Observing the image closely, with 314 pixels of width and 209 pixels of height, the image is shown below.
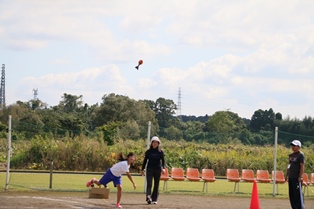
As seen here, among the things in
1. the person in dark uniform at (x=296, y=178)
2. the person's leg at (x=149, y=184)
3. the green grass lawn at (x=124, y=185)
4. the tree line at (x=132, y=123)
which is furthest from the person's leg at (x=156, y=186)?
the tree line at (x=132, y=123)

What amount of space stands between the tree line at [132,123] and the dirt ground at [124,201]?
11435 millimetres

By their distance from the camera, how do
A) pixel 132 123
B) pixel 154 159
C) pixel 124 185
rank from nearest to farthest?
pixel 154 159, pixel 124 185, pixel 132 123

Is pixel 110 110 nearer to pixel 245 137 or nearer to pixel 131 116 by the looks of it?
pixel 131 116

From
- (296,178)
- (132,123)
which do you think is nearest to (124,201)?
(296,178)

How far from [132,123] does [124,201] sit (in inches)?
1065

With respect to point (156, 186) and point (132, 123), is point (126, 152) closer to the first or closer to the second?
point (132, 123)

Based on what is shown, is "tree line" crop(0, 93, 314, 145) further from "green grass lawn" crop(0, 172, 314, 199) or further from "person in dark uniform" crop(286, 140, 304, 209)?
"person in dark uniform" crop(286, 140, 304, 209)

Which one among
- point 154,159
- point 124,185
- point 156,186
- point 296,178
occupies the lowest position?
point 124,185

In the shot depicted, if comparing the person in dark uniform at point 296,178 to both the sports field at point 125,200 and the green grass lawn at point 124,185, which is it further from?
the green grass lawn at point 124,185

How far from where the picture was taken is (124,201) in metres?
21.3

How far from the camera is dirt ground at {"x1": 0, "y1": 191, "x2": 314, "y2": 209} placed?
19.0m

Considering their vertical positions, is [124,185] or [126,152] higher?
[126,152]

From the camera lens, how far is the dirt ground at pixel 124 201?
19.0m

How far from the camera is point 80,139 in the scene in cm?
3931
